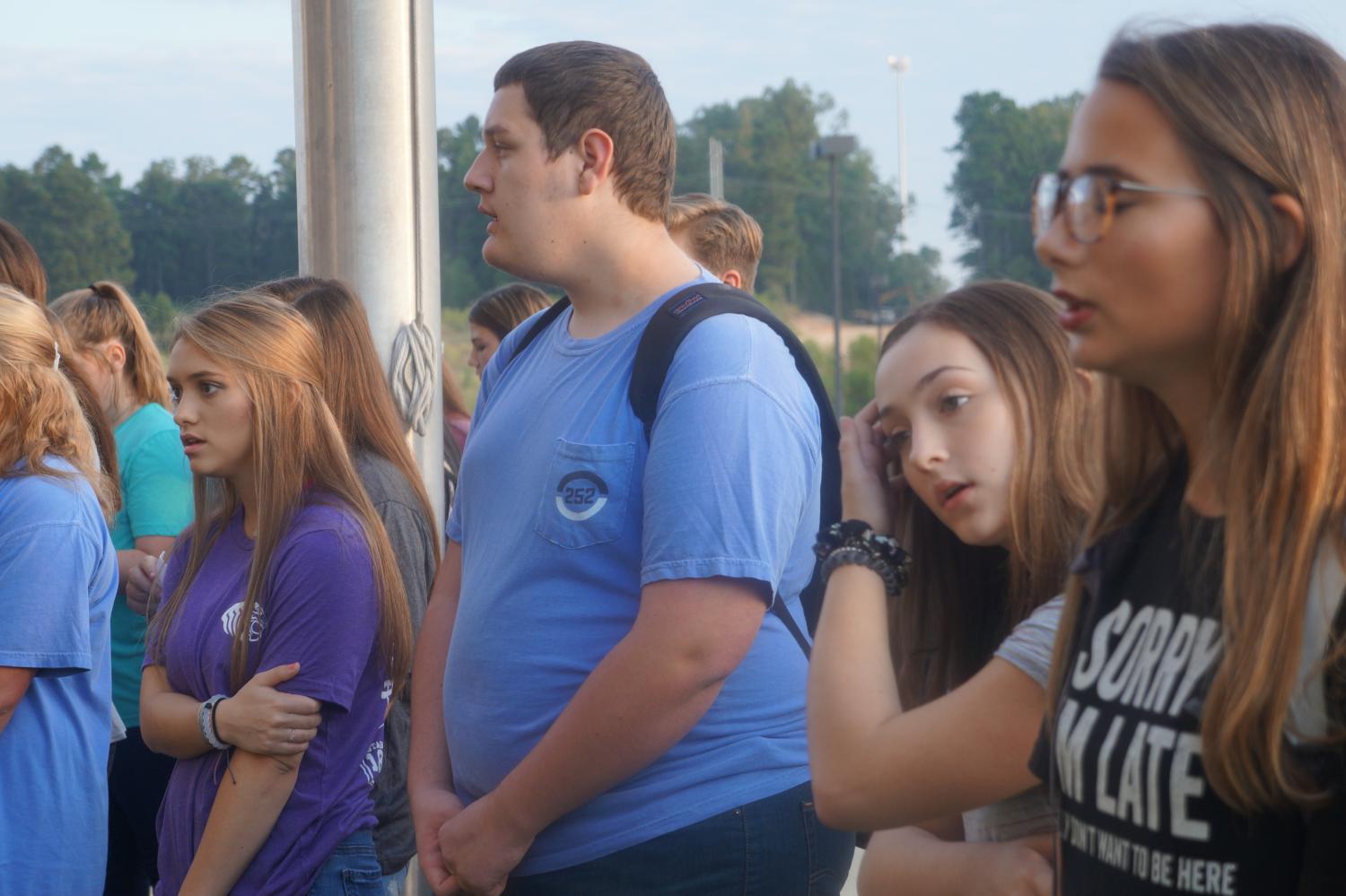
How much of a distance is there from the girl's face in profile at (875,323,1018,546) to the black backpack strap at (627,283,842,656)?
47 cm

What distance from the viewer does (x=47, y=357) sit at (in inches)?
115

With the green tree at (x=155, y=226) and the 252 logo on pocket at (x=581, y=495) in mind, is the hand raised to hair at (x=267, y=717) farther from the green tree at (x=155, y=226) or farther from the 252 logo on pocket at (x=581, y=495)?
the green tree at (x=155, y=226)

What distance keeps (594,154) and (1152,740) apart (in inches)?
56.5

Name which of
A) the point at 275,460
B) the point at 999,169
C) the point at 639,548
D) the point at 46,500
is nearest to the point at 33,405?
the point at 46,500

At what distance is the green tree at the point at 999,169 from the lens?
2251 inches

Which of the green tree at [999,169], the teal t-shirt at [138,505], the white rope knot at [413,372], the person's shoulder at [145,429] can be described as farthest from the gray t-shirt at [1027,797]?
the green tree at [999,169]

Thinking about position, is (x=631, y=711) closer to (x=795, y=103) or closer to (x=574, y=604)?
(x=574, y=604)

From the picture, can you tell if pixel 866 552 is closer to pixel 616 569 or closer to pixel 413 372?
pixel 616 569

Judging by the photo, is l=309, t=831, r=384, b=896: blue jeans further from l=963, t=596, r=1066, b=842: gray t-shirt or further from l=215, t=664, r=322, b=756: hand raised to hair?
l=963, t=596, r=1066, b=842: gray t-shirt

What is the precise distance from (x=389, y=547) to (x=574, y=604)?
0.79m

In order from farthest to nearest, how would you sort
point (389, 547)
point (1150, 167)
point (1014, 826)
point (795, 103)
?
point (795, 103), point (389, 547), point (1014, 826), point (1150, 167)

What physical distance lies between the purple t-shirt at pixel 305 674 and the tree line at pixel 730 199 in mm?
3335

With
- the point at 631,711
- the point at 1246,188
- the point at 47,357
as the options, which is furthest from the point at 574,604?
the point at 47,357

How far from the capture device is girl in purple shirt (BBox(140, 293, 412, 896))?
261 centimetres
